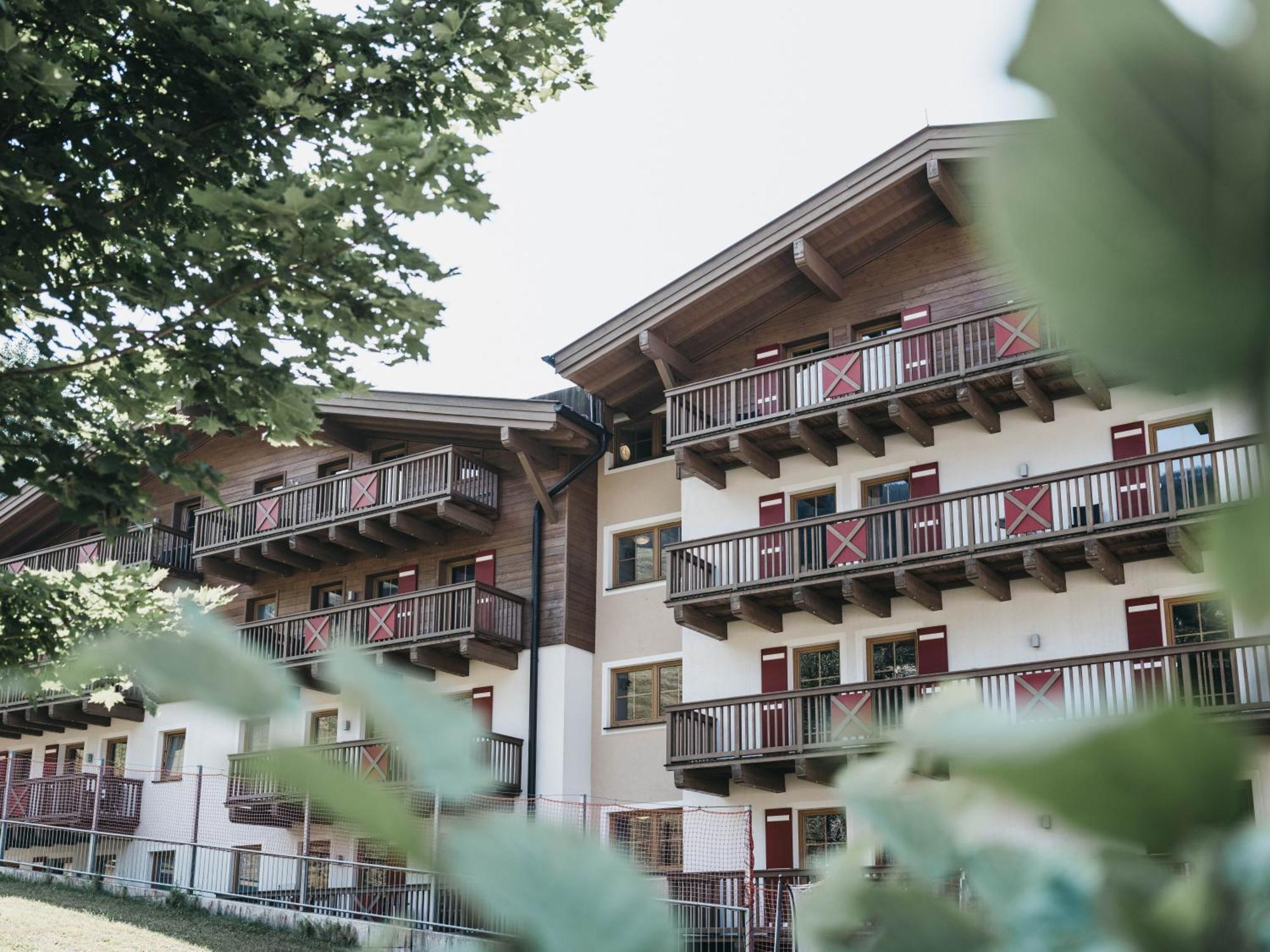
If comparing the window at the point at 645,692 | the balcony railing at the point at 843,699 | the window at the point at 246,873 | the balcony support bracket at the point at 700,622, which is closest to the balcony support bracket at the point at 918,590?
the balcony railing at the point at 843,699

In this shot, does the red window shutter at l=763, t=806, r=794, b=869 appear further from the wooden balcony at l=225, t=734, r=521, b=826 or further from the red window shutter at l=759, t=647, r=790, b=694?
the wooden balcony at l=225, t=734, r=521, b=826

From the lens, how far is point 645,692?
2303 centimetres

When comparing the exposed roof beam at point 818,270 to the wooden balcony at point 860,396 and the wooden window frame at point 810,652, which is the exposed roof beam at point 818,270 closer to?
the wooden balcony at point 860,396

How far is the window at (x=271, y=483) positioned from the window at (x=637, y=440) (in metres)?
7.54

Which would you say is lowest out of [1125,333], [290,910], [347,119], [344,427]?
[290,910]

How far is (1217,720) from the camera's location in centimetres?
A: 42

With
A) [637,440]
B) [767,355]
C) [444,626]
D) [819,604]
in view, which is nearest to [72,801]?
[444,626]

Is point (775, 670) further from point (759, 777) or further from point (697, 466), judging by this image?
point (697, 466)

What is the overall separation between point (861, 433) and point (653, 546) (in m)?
4.89

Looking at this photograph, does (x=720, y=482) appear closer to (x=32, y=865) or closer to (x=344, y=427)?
(x=344, y=427)

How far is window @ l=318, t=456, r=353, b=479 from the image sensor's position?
88.6 ft

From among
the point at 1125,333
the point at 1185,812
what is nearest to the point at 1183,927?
the point at 1185,812

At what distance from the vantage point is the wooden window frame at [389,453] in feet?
86.1

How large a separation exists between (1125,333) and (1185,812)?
0.47ft
